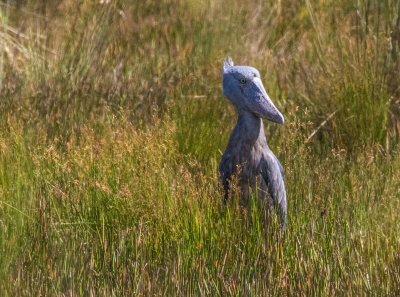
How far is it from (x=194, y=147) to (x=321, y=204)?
1058mm

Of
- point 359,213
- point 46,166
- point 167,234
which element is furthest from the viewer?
point 46,166

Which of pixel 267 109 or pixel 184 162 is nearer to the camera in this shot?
pixel 267 109

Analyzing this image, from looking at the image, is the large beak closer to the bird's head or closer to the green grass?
the bird's head

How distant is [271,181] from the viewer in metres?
3.65

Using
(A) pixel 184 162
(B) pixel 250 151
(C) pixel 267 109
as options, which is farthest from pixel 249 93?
(A) pixel 184 162

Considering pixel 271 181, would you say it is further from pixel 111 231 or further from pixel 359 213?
pixel 111 231

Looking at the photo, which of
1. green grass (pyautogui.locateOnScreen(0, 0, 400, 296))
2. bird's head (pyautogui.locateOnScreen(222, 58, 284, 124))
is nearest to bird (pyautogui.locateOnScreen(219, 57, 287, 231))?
bird's head (pyautogui.locateOnScreen(222, 58, 284, 124))

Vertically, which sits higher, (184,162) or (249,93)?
(249,93)

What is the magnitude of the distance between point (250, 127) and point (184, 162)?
761 mm

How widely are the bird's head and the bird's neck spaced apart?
0.03 metres

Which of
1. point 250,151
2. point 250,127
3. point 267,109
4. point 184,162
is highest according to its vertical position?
point 267,109

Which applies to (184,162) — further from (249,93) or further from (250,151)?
(249,93)

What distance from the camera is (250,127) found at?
3674mm

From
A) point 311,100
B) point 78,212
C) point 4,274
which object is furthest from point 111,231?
point 311,100
